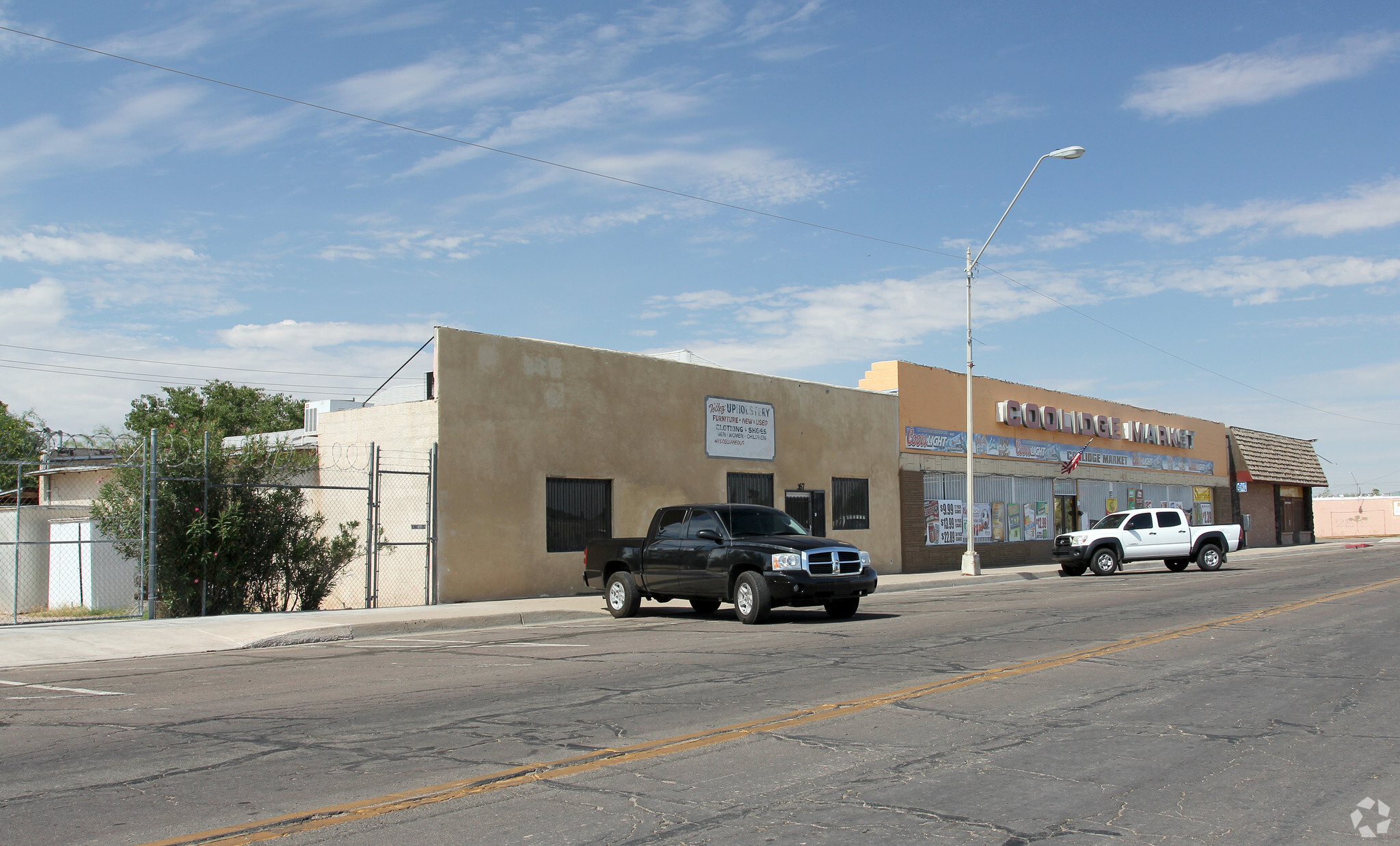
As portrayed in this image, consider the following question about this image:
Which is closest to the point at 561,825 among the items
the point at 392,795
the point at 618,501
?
the point at 392,795

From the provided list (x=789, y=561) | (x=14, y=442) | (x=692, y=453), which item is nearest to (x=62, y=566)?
(x=14, y=442)

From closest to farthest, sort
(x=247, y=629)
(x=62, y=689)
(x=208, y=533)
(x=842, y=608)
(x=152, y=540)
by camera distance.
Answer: (x=62, y=689), (x=247, y=629), (x=152, y=540), (x=842, y=608), (x=208, y=533)

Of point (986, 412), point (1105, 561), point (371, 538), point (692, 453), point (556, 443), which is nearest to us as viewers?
point (371, 538)

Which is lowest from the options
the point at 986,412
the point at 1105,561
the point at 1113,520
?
the point at 1105,561

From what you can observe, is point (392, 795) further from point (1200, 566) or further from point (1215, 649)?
point (1200, 566)

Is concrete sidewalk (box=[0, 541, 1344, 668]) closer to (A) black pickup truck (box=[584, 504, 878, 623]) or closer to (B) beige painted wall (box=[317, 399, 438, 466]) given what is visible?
(A) black pickup truck (box=[584, 504, 878, 623])

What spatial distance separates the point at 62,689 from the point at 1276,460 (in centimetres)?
6336

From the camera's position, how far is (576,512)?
23.0 m

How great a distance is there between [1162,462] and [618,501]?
35.2m

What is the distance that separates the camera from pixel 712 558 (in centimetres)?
1631

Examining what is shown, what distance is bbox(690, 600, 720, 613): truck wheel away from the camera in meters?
18.0

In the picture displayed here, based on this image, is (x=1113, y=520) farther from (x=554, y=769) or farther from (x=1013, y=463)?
(x=554, y=769)

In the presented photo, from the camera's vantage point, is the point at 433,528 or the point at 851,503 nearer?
the point at 433,528

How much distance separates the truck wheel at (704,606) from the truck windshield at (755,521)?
187 cm
